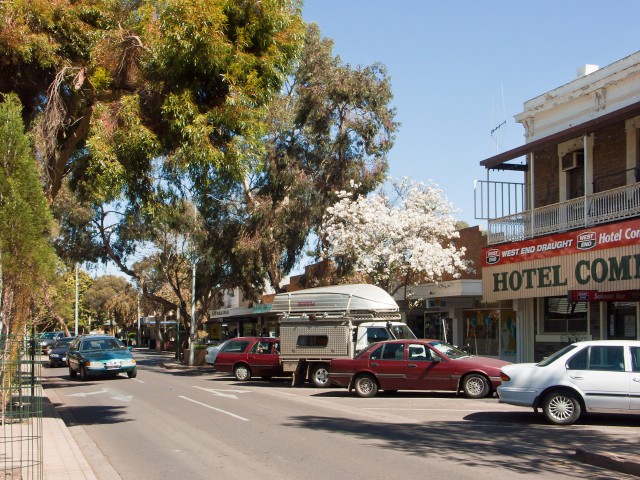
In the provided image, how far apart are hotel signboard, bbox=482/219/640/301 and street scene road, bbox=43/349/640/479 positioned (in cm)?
491

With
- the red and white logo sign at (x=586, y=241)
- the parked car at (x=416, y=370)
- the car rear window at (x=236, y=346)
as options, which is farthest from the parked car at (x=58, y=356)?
the red and white logo sign at (x=586, y=241)

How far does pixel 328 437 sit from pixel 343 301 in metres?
10.3

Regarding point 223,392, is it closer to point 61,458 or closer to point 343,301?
point 343,301

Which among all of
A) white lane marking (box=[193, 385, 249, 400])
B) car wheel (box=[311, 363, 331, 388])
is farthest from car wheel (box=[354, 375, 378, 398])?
white lane marking (box=[193, 385, 249, 400])

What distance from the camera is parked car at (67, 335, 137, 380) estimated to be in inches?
1029

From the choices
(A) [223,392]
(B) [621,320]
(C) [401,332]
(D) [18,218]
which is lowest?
(A) [223,392]

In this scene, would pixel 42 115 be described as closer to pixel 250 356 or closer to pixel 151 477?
pixel 151 477

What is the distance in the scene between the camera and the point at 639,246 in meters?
18.5

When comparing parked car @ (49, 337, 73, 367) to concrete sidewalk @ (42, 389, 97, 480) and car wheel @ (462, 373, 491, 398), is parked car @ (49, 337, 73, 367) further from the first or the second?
car wheel @ (462, 373, 491, 398)

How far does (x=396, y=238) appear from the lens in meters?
28.1

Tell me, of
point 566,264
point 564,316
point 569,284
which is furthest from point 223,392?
point 564,316

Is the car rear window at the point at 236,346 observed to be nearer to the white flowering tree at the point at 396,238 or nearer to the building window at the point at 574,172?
the white flowering tree at the point at 396,238

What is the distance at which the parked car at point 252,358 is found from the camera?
26078 mm

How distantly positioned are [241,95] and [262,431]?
238 inches
